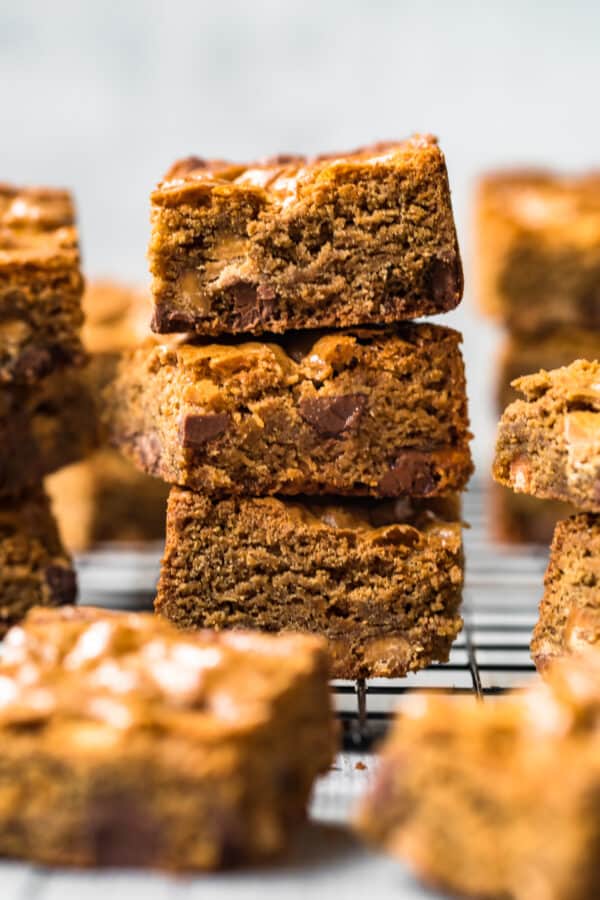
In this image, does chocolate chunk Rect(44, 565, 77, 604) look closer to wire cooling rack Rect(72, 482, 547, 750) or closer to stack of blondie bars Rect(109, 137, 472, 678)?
wire cooling rack Rect(72, 482, 547, 750)

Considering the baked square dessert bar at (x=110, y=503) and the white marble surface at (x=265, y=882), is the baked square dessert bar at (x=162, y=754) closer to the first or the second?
the white marble surface at (x=265, y=882)

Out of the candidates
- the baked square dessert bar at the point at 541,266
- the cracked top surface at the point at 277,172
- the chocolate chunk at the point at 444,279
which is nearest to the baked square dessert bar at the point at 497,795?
the chocolate chunk at the point at 444,279

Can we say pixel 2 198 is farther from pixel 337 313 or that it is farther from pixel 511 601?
pixel 511 601

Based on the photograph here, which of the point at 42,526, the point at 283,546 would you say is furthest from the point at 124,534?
the point at 283,546

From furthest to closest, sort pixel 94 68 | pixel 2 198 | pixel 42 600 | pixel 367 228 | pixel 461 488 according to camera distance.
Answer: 1. pixel 94 68
2. pixel 2 198
3. pixel 42 600
4. pixel 461 488
5. pixel 367 228

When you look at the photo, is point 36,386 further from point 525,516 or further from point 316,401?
point 525,516

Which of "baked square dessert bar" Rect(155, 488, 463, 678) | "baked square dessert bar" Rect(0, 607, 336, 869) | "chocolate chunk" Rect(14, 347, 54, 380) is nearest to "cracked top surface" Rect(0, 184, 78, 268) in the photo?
"chocolate chunk" Rect(14, 347, 54, 380)
